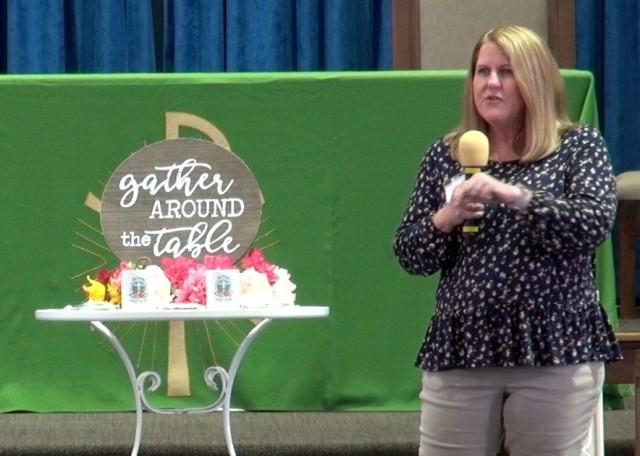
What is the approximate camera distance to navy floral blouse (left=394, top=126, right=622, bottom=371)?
2361 mm

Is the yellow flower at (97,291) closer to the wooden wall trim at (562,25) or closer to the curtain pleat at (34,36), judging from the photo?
the curtain pleat at (34,36)

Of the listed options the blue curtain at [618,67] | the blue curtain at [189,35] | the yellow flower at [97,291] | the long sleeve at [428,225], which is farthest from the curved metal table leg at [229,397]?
the blue curtain at [618,67]

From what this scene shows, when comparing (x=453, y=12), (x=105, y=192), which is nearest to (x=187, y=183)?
(x=105, y=192)

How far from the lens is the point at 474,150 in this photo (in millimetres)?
2346

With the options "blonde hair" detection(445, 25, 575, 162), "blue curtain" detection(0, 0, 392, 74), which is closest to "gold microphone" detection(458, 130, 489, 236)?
"blonde hair" detection(445, 25, 575, 162)

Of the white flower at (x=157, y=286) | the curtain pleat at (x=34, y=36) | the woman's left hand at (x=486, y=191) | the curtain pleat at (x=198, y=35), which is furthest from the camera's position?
the curtain pleat at (x=198, y=35)

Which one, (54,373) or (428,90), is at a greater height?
(428,90)

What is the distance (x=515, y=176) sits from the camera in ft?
8.07

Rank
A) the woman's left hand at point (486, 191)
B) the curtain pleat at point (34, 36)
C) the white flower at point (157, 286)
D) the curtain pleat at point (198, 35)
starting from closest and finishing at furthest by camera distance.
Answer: the woman's left hand at point (486, 191)
the white flower at point (157, 286)
the curtain pleat at point (34, 36)
the curtain pleat at point (198, 35)

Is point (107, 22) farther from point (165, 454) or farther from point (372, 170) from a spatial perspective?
point (165, 454)

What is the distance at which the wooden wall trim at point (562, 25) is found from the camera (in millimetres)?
6570

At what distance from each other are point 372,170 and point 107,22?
8.42 feet

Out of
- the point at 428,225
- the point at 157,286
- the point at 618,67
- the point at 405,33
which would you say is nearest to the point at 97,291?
the point at 157,286

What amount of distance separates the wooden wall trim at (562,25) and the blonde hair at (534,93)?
164 inches
